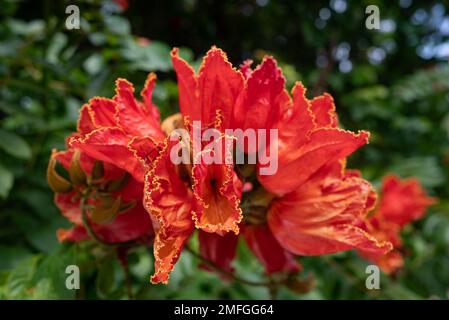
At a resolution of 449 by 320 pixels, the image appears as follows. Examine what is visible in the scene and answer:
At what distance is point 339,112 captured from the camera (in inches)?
104

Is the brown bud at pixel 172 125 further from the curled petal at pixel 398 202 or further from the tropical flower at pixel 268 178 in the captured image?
the curled petal at pixel 398 202

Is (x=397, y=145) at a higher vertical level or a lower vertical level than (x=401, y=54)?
lower

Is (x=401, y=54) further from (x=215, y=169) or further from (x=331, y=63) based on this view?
(x=215, y=169)

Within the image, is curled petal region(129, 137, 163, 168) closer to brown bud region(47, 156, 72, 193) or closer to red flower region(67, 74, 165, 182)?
red flower region(67, 74, 165, 182)

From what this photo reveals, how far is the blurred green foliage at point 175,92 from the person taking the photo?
42.1 inches

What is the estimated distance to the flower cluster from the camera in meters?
0.71

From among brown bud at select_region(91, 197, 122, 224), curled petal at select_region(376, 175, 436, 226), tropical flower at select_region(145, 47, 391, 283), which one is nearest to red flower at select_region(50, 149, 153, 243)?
brown bud at select_region(91, 197, 122, 224)

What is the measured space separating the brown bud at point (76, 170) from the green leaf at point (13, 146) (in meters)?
0.36

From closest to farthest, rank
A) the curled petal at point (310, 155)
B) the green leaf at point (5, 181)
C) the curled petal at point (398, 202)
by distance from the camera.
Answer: the curled petal at point (310, 155) → the green leaf at point (5, 181) → the curled petal at point (398, 202)

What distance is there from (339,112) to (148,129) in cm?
200

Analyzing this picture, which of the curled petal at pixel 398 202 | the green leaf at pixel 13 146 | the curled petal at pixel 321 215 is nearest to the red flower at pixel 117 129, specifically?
the curled petal at pixel 321 215

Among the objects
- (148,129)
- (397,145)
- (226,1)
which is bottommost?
(148,129)

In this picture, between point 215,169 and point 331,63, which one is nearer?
point 215,169
